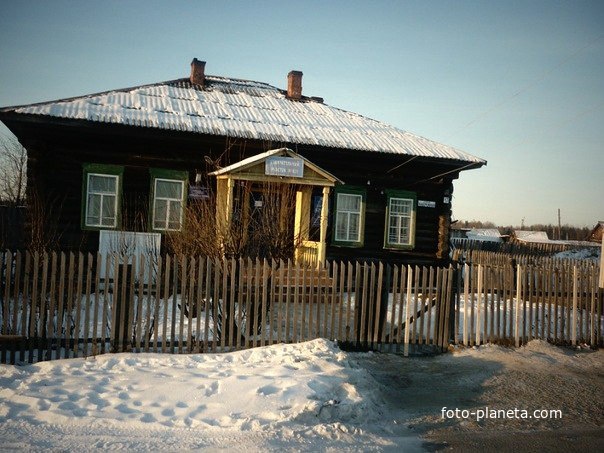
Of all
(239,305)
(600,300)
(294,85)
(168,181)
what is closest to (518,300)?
(600,300)

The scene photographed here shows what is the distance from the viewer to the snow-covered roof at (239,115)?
40.3ft

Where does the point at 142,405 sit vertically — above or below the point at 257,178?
below

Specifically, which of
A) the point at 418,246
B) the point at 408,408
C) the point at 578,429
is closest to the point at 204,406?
the point at 408,408

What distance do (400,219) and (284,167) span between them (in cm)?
551

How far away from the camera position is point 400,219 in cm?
1542

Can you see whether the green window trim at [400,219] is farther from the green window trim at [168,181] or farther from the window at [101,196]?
the window at [101,196]

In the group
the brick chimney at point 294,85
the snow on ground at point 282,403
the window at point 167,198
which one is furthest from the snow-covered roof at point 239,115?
A: the snow on ground at point 282,403

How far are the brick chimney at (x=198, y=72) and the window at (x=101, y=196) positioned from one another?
5974 millimetres

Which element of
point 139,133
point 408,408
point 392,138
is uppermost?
point 392,138

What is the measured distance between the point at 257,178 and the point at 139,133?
3635 mm

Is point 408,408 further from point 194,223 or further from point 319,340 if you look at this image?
point 194,223

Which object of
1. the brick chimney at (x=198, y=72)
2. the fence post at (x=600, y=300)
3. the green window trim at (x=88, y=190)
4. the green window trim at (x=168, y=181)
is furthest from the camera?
the brick chimney at (x=198, y=72)

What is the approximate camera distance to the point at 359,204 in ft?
49.4

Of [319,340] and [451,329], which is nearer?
[319,340]
